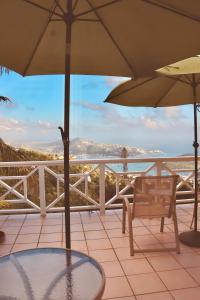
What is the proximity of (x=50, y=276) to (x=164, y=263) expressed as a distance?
1.68 metres

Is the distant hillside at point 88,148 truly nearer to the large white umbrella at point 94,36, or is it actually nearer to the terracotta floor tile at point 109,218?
the terracotta floor tile at point 109,218

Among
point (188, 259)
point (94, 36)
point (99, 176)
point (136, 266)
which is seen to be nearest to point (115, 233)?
point (136, 266)

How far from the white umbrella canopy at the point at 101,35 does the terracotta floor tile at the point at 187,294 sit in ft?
6.12

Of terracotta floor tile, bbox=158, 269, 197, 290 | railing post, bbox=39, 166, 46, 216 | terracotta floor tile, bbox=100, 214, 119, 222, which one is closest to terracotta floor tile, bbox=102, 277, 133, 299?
terracotta floor tile, bbox=158, 269, 197, 290

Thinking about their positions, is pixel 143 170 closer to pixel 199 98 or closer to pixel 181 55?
pixel 199 98

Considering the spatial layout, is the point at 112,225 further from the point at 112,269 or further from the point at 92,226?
the point at 112,269

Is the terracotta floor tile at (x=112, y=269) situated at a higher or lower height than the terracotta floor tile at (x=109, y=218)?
lower

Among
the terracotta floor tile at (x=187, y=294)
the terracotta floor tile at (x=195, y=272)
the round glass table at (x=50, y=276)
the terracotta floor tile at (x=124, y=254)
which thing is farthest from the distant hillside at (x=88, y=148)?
the round glass table at (x=50, y=276)

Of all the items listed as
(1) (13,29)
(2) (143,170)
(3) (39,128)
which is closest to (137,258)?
(2) (143,170)

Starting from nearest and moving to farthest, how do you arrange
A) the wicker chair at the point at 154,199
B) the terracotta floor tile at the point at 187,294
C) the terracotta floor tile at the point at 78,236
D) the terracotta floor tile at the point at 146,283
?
the terracotta floor tile at the point at 187,294, the terracotta floor tile at the point at 146,283, the wicker chair at the point at 154,199, the terracotta floor tile at the point at 78,236

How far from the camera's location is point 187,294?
2467 mm

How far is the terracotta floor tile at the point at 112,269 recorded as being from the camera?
2822mm

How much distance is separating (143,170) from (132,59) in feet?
10.1

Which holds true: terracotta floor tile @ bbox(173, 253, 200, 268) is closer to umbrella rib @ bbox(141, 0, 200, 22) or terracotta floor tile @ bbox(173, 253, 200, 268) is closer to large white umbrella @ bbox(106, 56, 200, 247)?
large white umbrella @ bbox(106, 56, 200, 247)
